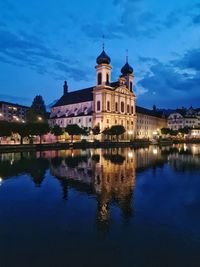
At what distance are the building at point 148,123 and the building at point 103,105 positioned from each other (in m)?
0.44

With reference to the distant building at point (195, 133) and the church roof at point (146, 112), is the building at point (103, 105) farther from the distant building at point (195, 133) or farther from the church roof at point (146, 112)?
the distant building at point (195, 133)

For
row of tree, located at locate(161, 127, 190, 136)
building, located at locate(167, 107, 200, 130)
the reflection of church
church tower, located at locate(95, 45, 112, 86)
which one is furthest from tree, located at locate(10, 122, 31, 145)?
building, located at locate(167, 107, 200, 130)

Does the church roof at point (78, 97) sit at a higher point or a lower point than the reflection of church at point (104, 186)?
higher

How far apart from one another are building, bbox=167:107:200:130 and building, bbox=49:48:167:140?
4025 cm

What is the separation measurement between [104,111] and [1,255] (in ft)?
244

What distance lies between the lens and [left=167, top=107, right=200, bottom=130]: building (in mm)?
139875

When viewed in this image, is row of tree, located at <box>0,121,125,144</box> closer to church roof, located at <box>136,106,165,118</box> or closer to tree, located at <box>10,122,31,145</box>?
tree, located at <box>10,122,31,145</box>

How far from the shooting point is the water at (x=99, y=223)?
24.5 feet

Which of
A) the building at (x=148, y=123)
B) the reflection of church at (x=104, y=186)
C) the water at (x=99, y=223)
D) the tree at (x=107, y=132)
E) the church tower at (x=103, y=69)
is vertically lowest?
the water at (x=99, y=223)

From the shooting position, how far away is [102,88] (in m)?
81.4

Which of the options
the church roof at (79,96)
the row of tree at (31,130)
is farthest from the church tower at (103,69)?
the row of tree at (31,130)

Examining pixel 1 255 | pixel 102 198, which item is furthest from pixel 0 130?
pixel 1 255

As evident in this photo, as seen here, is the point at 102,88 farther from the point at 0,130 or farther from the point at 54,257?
the point at 54,257

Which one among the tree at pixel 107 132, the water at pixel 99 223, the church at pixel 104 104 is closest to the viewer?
the water at pixel 99 223
